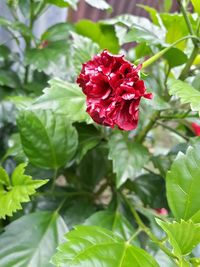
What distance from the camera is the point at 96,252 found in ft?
1.74

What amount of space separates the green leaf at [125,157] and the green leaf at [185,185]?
110 mm

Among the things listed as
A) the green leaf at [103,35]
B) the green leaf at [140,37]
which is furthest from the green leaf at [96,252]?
the green leaf at [103,35]

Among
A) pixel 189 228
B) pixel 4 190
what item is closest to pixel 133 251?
pixel 189 228

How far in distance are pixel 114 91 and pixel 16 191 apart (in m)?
0.21

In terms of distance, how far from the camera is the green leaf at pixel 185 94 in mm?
555

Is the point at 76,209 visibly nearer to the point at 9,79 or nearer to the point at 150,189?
the point at 150,189

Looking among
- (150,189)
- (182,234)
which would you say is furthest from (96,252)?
(150,189)

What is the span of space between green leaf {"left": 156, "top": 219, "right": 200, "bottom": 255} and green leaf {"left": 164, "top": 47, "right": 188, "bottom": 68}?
1.11 feet

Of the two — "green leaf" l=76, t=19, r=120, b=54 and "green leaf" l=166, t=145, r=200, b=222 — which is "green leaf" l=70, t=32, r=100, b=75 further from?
"green leaf" l=166, t=145, r=200, b=222

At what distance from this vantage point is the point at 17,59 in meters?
1.05

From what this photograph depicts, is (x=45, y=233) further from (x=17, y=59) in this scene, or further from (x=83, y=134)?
(x=17, y=59)

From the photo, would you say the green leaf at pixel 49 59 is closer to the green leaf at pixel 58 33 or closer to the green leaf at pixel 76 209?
the green leaf at pixel 58 33

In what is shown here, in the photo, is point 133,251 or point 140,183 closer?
point 133,251

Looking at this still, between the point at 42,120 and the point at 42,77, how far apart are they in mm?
325
